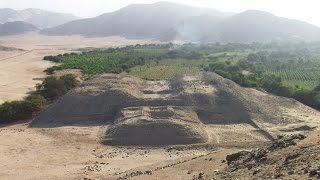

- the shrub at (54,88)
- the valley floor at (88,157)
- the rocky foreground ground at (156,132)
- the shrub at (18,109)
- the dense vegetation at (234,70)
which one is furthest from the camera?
the dense vegetation at (234,70)

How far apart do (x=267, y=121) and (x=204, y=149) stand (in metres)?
7.91

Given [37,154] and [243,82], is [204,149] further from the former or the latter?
[243,82]

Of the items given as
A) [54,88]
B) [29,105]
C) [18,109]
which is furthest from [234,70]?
[18,109]

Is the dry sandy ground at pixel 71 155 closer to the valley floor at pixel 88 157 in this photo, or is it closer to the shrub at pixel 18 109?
the valley floor at pixel 88 157

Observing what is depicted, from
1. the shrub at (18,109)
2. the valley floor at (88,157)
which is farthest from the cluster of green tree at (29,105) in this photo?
the valley floor at (88,157)

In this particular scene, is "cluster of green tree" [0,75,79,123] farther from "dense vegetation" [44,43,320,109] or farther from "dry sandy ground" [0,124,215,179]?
"dense vegetation" [44,43,320,109]

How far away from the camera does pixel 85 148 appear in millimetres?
30375

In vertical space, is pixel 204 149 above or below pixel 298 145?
below

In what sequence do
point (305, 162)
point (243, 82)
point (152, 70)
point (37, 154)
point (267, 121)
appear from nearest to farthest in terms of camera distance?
point (305, 162) → point (37, 154) → point (267, 121) → point (243, 82) → point (152, 70)

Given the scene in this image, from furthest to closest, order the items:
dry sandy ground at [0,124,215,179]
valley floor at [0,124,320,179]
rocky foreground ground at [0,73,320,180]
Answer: dry sandy ground at [0,124,215,179] → valley floor at [0,124,320,179] → rocky foreground ground at [0,73,320,180]

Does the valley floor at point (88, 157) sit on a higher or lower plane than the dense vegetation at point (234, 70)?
lower

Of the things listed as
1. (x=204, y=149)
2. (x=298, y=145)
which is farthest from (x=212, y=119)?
(x=298, y=145)

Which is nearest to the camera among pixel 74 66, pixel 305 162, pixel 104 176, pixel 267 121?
pixel 305 162

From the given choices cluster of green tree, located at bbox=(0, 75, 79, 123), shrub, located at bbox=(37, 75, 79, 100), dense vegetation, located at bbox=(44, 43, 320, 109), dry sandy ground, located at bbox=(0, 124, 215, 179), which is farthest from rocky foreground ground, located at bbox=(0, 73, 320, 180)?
dense vegetation, located at bbox=(44, 43, 320, 109)
